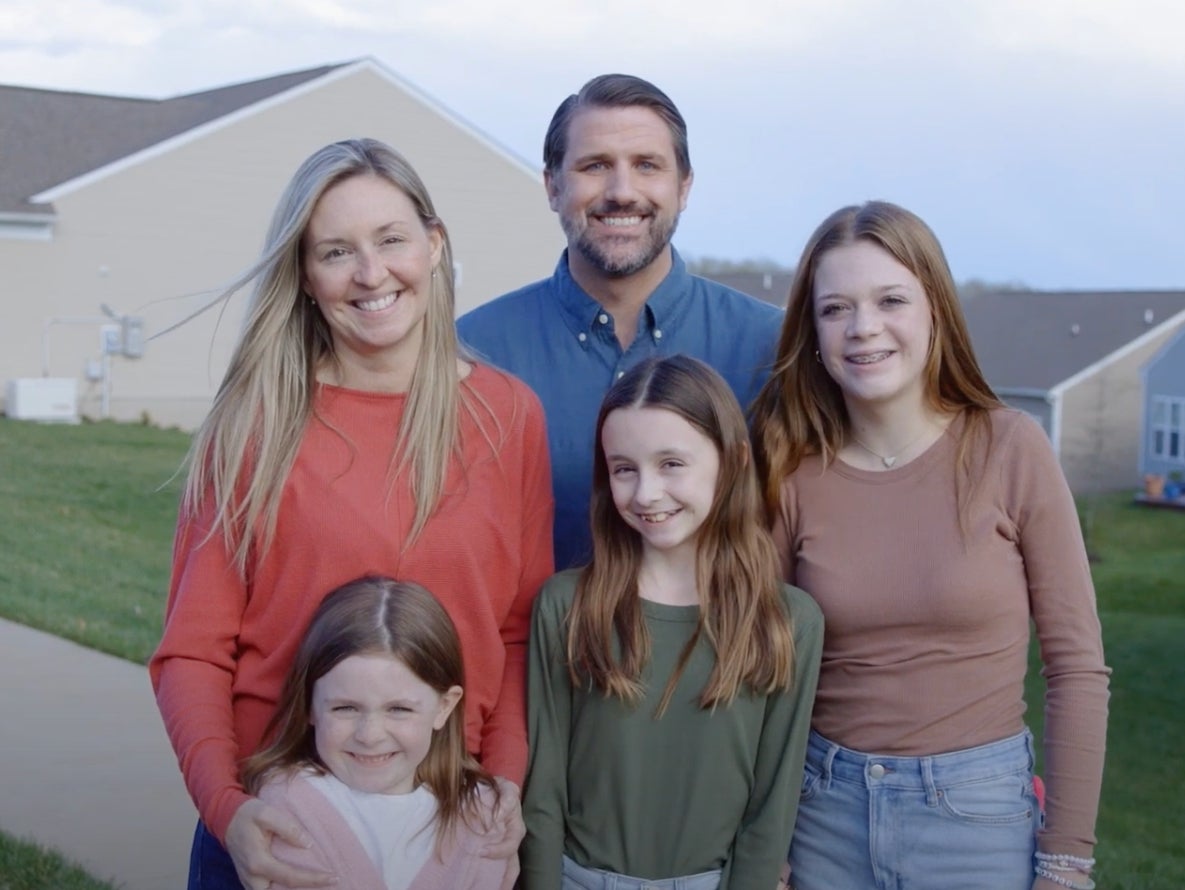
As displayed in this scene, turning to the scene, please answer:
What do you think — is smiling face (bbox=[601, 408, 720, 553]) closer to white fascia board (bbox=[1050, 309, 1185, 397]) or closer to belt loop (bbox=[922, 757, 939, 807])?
belt loop (bbox=[922, 757, 939, 807])

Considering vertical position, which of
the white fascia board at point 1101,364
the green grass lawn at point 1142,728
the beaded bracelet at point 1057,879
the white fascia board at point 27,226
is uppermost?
the white fascia board at point 27,226

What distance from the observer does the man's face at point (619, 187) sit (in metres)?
3.36

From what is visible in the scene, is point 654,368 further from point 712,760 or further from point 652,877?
point 652,877

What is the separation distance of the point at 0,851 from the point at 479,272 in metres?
22.9

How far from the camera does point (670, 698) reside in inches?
109

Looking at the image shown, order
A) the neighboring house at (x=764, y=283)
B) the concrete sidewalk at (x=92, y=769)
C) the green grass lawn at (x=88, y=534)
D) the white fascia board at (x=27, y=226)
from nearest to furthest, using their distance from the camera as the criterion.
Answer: the concrete sidewalk at (x=92, y=769)
the green grass lawn at (x=88, y=534)
the white fascia board at (x=27, y=226)
the neighboring house at (x=764, y=283)

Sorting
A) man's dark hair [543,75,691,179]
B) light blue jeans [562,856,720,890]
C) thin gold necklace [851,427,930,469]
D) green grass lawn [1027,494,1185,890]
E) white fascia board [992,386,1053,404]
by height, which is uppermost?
white fascia board [992,386,1053,404]

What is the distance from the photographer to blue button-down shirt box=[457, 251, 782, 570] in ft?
11.3

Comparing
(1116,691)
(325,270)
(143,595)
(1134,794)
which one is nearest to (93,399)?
(143,595)

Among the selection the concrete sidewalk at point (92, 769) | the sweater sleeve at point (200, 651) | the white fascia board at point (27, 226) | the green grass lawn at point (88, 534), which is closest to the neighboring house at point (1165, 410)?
the green grass lawn at point (88, 534)

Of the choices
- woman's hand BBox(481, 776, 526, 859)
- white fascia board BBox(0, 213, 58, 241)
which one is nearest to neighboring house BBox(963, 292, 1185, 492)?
white fascia board BBox(0, 213, 58, 241)

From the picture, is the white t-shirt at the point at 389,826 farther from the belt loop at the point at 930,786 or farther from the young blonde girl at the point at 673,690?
the belt loop at the point at 930,786

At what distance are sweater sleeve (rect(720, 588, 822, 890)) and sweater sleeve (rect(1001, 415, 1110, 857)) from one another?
420 mm

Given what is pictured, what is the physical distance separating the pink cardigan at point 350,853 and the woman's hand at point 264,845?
0.02m
